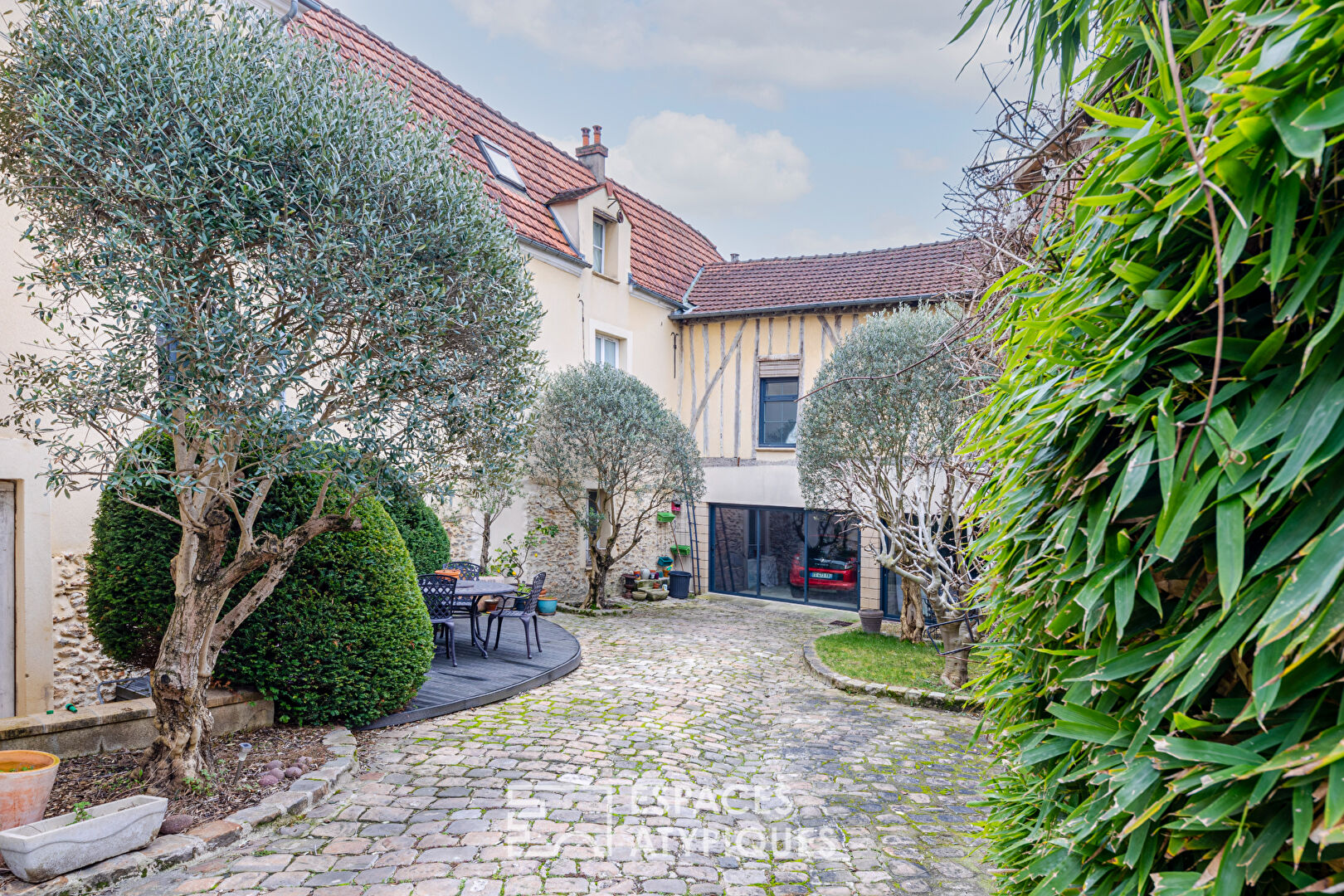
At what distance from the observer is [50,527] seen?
5.98 metres

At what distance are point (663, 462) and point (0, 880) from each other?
9713 mm

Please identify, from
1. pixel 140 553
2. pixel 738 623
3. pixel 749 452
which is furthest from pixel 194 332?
pixel 749 452

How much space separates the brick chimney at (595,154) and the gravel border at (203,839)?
1299cm

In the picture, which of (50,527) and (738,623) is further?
(738,623)

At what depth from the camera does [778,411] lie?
49.6ft

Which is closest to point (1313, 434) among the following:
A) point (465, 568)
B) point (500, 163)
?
point (465, 568)

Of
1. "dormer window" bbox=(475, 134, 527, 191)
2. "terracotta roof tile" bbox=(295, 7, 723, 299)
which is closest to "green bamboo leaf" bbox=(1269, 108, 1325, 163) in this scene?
"terracotta roof tile" bbox=(295, 7, 723, 299)

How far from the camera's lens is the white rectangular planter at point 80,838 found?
10.7ft

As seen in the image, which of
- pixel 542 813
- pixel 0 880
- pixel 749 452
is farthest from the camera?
pixel 749 452

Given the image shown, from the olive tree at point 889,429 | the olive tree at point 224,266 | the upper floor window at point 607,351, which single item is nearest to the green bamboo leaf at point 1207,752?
the olive tree at point 224,266

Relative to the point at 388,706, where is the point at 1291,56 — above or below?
above

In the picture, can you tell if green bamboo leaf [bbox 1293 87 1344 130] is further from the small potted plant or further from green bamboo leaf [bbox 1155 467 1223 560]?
the small potted plant

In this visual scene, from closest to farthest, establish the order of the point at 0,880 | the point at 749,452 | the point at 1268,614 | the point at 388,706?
the point at 1268,614 < the point at 0,880 < the point at 388,706 < the point at 749,452

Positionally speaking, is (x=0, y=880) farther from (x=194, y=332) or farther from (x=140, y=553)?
(x=194, y=332)
